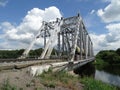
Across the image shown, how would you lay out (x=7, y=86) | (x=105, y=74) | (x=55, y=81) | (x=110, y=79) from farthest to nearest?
(x=105, y=74)
(x=110, y=79)
(x=55, y=81)
(x=7, y=86)

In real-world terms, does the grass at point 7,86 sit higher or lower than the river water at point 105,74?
higher

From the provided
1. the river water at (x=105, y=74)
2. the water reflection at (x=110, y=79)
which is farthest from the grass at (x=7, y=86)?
the water reflection at (x=110, y=79)

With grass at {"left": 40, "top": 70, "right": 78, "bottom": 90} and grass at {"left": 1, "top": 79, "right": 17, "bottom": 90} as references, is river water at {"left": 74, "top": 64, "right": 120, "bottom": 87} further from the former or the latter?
grass at {"left": 1, "top": 79, "right": 17, "bottom": 90}

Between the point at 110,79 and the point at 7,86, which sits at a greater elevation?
the point at 7,86

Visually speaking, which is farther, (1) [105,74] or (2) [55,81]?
(1) [105,74]

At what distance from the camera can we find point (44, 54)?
175 ft

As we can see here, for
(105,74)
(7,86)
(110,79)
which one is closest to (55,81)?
(7,86)

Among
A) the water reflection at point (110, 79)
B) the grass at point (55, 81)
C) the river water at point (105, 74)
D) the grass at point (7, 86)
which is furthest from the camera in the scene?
the river water at point (105, 74)

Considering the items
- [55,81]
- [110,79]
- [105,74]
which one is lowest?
[110,79]

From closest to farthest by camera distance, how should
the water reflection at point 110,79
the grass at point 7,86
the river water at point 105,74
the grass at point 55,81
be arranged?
the grass at point 7,86
the grass at point 55,81
the water reflection at point 110,79
the river water at point 105,74

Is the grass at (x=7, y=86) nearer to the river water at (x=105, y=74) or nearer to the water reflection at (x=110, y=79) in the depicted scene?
the river water at (x=105, y=74)

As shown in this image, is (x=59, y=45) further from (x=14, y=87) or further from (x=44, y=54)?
(x=14, y=87)

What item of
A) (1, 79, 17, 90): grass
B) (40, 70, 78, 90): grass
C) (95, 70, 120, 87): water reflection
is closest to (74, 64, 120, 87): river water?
(95, 70, 120, 87): water reflection

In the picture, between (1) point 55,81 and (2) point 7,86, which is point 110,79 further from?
(2) point 7,86
